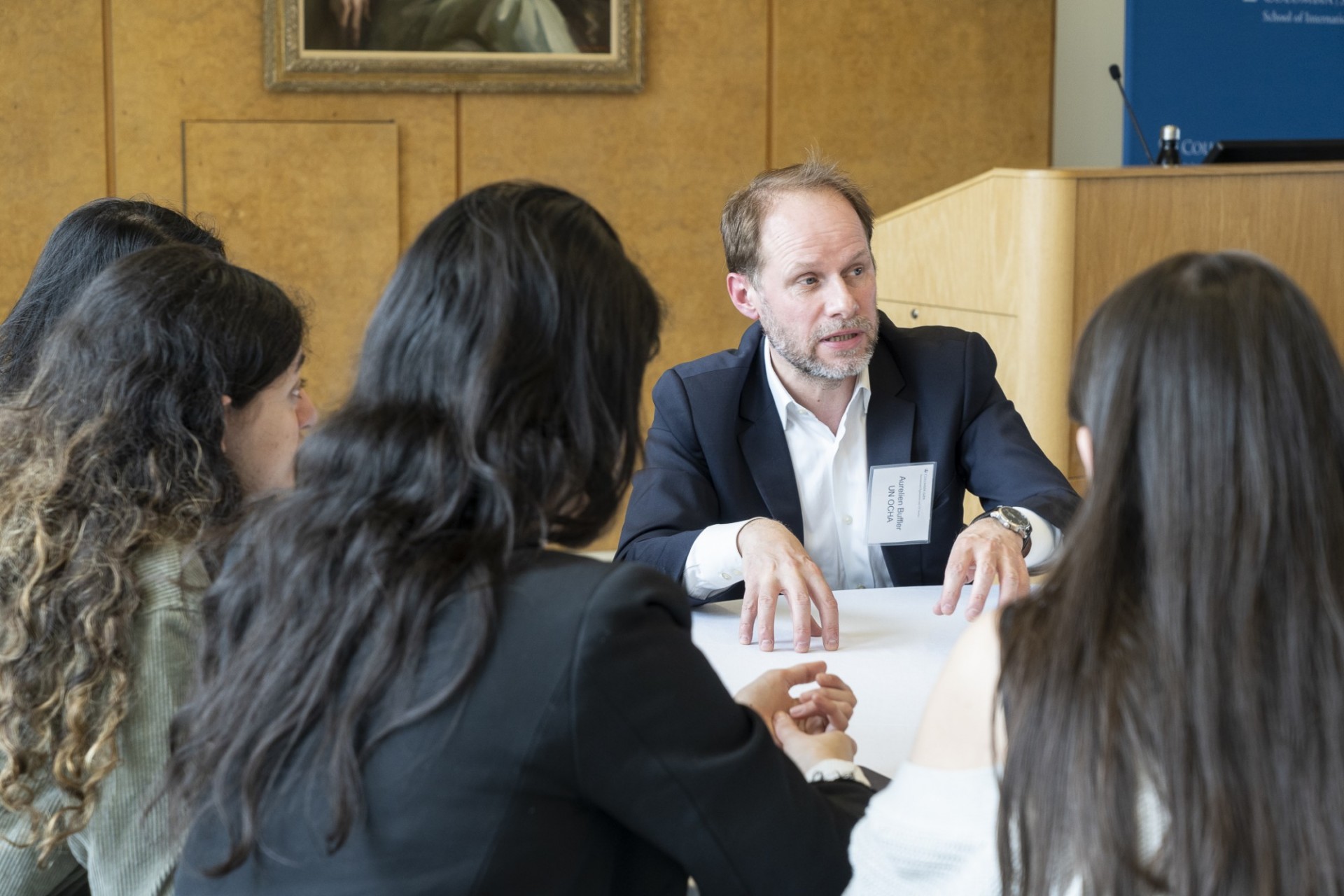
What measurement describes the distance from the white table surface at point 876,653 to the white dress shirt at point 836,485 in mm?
224

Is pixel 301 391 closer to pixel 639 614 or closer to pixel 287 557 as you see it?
pixel 287 557

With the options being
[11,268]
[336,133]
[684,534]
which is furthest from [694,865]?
[11,268]

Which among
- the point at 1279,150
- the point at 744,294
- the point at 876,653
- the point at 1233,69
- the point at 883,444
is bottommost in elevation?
the point at 876,653

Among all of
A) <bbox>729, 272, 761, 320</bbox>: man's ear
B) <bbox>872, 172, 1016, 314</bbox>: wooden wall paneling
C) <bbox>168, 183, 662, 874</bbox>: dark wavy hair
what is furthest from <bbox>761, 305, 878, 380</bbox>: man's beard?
<bbox>168, 183, 662, 874</bbox>: dark wavy hair

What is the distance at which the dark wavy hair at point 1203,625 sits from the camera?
80 centimetres

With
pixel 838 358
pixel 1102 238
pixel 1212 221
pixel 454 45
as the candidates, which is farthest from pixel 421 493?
pixel 454 45

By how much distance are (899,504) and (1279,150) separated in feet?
5.43

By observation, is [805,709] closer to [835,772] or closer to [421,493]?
[835,772]

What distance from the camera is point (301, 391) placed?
1.69 metres

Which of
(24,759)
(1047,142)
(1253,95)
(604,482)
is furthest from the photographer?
(1047,142)

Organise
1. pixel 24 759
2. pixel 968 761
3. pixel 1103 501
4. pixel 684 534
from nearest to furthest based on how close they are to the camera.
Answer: pixel 1103 501 → pixel 968 761 → pixel 24 759 → pixel 684 534

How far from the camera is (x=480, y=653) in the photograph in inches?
35.9

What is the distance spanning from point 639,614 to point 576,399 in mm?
188

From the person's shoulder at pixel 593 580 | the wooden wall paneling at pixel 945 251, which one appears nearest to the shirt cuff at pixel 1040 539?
the wooden wall paneling at pixel 945 251
